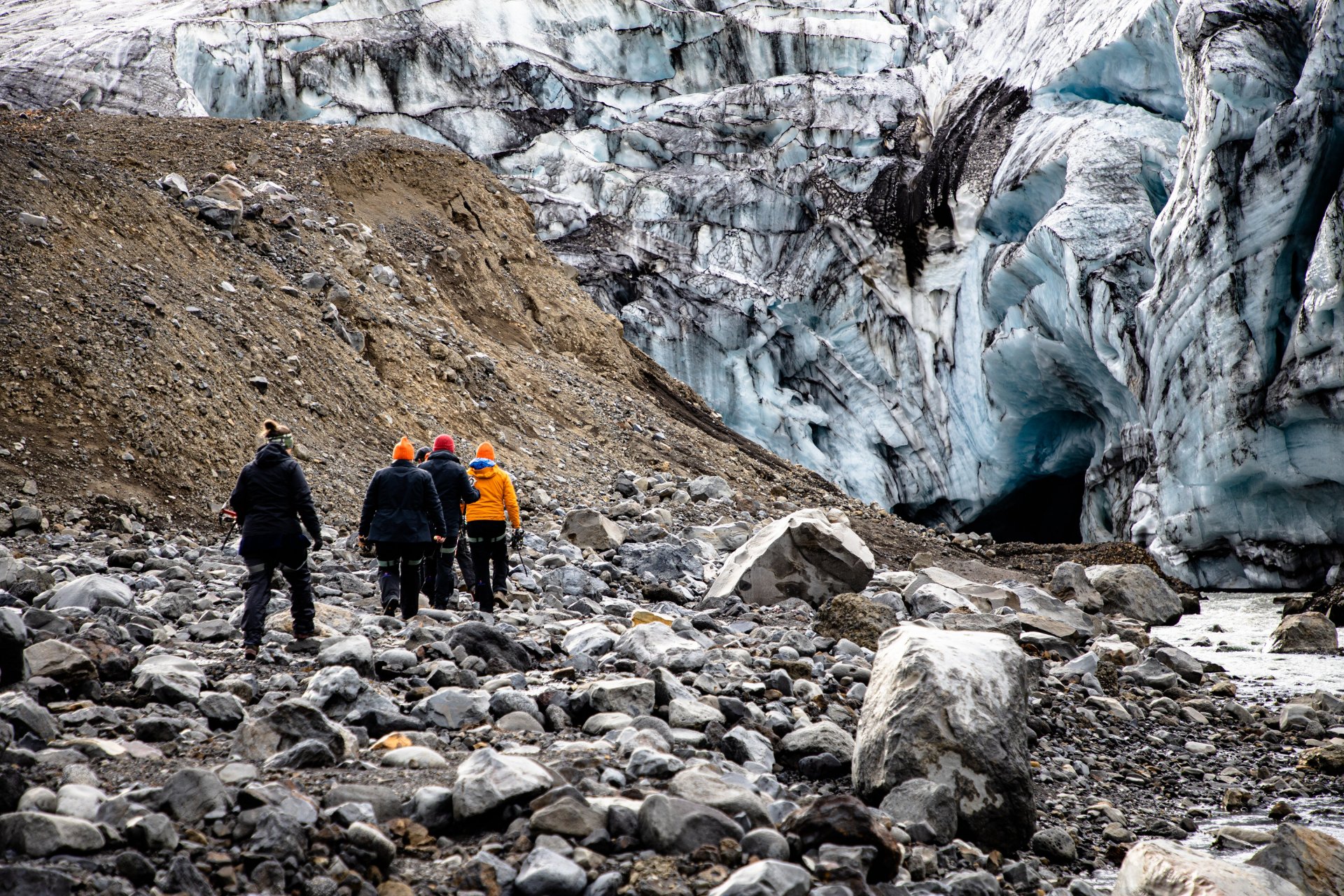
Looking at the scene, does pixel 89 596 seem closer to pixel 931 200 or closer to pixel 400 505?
pixel 400 505

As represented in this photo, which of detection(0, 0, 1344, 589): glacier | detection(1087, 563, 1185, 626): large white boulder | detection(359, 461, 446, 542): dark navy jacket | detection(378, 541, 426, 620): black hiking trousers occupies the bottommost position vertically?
detection(1087, 563, 1185, 626): large white boulder

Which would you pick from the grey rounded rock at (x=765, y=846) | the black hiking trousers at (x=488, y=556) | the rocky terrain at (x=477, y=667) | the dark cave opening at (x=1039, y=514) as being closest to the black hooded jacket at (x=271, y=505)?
the rocky terrain at (x=477, y=667)

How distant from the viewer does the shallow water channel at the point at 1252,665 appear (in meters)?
5.44

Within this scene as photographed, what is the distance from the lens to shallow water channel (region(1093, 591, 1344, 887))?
5.44 metres

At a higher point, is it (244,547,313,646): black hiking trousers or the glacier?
the glacier

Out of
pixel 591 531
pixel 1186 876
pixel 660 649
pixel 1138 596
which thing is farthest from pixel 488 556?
pixel 1138 596

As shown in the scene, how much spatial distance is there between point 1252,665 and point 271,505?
955 centimetres

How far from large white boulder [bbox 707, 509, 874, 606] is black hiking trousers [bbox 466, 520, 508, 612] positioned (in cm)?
260

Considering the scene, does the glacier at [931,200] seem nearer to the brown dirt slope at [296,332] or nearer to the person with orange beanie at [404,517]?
the brown dirt slope at [296,332]

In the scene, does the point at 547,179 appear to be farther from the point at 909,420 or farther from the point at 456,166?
the point at 909,420

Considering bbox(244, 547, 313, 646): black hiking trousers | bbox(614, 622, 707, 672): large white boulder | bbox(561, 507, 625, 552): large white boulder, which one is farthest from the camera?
bbox(561, 507, 625, 552): large white boulder

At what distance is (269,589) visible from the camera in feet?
19.0

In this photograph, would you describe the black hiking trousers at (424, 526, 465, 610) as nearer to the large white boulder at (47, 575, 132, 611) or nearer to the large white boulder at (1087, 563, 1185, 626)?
the large white boulder at (47, 575, 132, 611)

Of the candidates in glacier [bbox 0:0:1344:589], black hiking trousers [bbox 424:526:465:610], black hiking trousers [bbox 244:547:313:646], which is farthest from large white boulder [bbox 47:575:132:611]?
glacier [bbox 0:0:1344:589]
